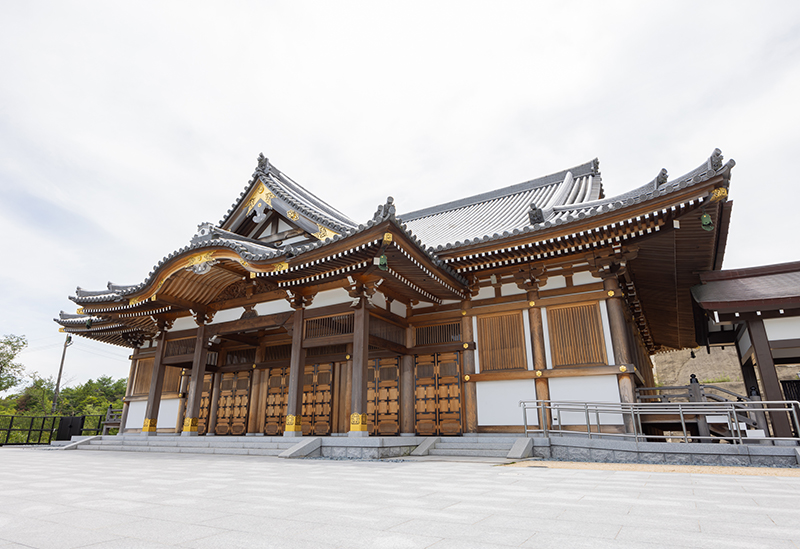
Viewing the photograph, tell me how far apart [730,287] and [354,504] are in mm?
9769

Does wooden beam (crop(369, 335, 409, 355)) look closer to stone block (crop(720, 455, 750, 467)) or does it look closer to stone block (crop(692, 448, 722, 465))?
stone block (crop(692, 448, 722, 465))

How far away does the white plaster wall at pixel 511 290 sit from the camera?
10.6 meters

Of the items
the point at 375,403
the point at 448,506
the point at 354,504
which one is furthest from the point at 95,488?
the point at 375,403

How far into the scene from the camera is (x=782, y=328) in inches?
338

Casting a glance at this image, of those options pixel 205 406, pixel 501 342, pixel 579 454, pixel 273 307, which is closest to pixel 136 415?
pixel 205 406

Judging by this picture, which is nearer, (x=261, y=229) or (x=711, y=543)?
(x=711, y=543)

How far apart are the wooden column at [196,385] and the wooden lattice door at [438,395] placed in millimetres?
6126

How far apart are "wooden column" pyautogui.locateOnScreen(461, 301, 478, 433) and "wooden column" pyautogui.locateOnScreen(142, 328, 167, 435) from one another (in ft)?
30.2

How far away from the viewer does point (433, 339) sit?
11391 mm

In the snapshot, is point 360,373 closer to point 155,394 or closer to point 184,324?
point 184,324

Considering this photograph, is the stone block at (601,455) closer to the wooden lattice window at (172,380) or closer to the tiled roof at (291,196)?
the tiled roof at (291,196)

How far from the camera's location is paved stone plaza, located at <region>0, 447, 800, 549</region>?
250cm

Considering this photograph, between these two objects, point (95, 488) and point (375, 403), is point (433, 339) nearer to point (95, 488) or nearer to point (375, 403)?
point (375, 403)

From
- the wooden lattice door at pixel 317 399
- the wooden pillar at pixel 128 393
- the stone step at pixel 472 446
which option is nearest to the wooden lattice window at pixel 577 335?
the stone step at pixel 472 446
